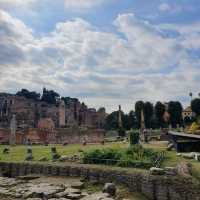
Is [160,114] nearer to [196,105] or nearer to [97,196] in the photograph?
[196,105]

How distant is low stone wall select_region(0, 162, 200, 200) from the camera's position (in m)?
11.4

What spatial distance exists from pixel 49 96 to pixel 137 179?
10131 centimetres

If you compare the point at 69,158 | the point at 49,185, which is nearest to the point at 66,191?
the point at 49,185

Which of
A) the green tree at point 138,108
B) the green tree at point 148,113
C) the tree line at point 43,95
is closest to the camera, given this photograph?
the green tree at point 138,108

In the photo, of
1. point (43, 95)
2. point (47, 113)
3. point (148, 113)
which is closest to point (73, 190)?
point (148, 113)

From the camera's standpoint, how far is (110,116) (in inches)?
3575

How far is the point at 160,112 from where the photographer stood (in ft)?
224

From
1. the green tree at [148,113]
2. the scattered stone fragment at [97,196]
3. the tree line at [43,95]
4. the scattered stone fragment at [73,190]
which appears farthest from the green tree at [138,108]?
the scattered stone fragment at [97,196]

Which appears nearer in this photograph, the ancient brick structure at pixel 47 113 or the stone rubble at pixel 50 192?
the stone rubble at pixel 50 192

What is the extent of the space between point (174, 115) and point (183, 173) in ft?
193

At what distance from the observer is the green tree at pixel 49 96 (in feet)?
366

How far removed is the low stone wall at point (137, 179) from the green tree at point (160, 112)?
5140 cm

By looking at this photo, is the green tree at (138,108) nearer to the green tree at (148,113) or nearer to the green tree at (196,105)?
the green tree at (148,113)

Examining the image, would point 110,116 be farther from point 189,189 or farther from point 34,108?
point 189,189
